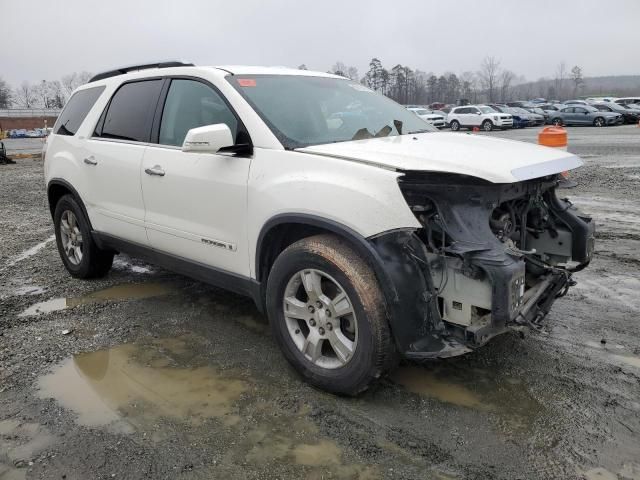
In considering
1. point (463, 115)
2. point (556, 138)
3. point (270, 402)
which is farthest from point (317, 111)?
point (463, 115)

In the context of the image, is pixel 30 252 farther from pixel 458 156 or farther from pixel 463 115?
pixel 463 115

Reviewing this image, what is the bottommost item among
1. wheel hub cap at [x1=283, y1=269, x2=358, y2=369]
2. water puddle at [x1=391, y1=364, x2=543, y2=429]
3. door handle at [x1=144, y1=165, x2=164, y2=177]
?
water puddle at [x1=391, y1=364, x2=543, y2=429]

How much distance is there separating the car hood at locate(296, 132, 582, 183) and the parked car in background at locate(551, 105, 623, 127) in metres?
31.7

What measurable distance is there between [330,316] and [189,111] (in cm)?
198

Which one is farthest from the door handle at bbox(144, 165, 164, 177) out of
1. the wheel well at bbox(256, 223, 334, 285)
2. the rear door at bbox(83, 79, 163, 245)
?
the wheel well at bbox(256, 223, 334, 285)

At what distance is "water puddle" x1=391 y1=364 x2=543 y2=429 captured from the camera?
10.2ft

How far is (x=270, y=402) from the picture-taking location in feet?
10.7

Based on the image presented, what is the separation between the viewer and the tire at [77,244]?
5332 millimetres

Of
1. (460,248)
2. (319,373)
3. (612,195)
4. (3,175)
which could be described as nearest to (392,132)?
(460,248)

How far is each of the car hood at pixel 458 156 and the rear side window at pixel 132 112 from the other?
1.70 metres

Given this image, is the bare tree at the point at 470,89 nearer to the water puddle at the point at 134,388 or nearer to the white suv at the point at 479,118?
the white suv at the point at 479,118

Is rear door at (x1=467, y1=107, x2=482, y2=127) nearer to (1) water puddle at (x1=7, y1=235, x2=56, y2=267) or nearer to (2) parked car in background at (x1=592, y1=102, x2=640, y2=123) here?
(2) parked car in background at (x1=592, y1=102, x2=640, y2=123)

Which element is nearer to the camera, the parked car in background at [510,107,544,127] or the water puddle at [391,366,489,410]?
the water puddle at [391,366,489,410]

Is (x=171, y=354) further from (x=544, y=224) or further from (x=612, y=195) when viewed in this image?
(x=612, y=195)
